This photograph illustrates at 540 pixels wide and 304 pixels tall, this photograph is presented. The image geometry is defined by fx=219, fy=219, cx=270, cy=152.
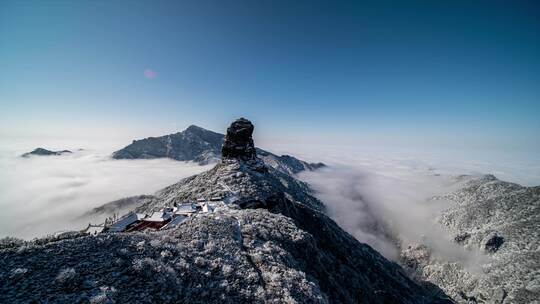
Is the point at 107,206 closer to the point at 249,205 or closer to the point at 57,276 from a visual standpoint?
the point at 249,205

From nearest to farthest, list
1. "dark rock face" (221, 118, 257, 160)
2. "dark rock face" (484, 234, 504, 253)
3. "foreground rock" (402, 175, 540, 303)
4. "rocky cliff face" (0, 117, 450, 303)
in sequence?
1. "rocky cliff face" (0, 117, 450, 303)
2. "dark rock face" (221, 118, 257, 160)
3. "foreground rock" (402, 175, 540, 303)
4. "dark rock face" (484, 234, 504, 253)

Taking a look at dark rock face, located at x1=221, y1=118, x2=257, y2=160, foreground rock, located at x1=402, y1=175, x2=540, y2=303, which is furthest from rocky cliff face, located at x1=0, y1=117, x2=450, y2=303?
foreground rock, located at x1=402, y1=175, x2=540, y2=303

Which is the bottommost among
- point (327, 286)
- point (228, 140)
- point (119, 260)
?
point (327, 286)

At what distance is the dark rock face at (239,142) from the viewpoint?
5872 cm

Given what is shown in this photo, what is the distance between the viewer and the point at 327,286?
2078cm

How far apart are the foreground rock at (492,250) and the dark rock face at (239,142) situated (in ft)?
Answer: 344

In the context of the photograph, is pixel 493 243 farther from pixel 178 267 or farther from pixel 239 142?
pixel 178 267

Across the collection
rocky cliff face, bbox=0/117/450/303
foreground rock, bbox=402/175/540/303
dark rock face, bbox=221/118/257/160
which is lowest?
foreground rock, bbox=402/175/540/303

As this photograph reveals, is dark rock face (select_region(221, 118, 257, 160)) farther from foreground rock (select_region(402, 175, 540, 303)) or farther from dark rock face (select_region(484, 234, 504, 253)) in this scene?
dark rock face (select_region(484, 234, 504, 253))

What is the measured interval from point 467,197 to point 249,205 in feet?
678

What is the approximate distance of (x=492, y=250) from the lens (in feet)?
357

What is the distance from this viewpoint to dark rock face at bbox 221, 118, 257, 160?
5872 centimetres

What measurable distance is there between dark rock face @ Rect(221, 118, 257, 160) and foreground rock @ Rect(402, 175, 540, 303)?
344 feet

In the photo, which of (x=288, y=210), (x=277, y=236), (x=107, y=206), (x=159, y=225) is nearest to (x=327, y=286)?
(x=277, y=236)
